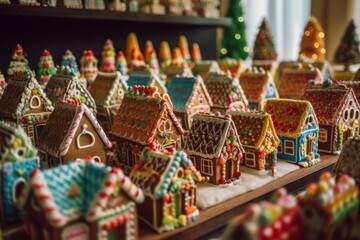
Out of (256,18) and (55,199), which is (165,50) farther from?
(55,199)

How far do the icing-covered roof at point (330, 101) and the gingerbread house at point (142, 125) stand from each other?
5.32ft

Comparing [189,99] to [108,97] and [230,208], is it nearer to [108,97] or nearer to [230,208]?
[108,97]

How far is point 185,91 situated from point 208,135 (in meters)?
1.35

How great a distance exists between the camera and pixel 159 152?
2.57 meters

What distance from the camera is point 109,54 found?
5219 mm

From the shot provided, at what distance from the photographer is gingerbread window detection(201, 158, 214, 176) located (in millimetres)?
3078

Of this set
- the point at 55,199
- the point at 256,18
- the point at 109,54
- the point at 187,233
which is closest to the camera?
the point at 55,199

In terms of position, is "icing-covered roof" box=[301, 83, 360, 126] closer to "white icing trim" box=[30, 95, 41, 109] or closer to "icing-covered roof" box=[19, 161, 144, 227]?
"icing-covered roof" box=[19, 161, 144, 227]

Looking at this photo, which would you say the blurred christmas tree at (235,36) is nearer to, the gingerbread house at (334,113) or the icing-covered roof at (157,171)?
the gingerbread house at (334,113)

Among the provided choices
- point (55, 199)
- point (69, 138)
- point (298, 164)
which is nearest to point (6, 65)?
point (69, 138)

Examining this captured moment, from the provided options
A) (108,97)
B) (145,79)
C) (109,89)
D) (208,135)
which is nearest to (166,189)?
(208,135)

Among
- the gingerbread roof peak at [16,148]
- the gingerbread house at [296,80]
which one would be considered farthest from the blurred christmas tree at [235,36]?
the gingerbread roof peak at [16,148]

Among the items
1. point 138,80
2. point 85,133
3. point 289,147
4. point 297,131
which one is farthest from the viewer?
point 138,80

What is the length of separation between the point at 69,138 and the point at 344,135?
9.52ft
